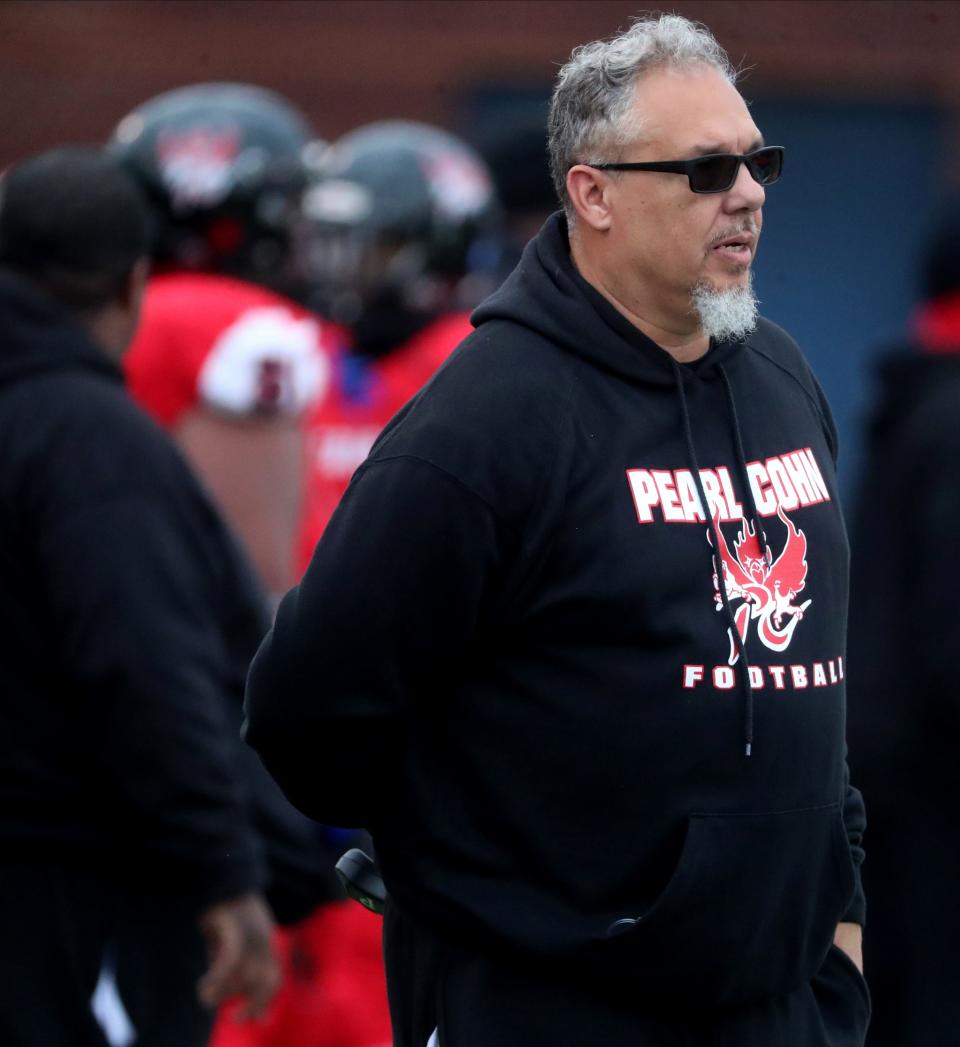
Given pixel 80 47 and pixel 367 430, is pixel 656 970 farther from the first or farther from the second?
pixel 80 47

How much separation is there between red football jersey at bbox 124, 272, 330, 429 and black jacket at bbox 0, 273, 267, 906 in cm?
94

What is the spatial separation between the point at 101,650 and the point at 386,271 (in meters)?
2.55

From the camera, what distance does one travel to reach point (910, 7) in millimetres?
12695

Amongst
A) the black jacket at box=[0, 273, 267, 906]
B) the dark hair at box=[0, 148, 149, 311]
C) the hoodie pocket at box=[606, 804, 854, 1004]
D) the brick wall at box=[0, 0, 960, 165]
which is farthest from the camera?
the brick wall at box=[0, 0, 960, 165]

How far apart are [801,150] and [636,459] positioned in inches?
443

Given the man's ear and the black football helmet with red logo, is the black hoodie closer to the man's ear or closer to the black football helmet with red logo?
the man's ear

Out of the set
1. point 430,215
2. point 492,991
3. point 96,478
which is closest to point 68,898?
point 96,478

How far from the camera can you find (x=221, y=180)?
17.1ft

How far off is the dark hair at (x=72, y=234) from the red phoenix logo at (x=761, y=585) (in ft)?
5.13

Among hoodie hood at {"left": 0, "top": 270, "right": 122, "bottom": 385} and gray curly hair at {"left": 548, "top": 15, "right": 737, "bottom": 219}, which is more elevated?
gray curly hair at {"left": 548, "top": 15, "right": 737, "bottom": 219}

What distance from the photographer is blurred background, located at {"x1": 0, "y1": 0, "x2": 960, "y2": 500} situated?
1223cm

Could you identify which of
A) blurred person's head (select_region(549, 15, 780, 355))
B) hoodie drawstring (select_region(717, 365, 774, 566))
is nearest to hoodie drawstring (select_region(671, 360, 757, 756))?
hoodie drawstring (select_region(717, 365, 774, 566))

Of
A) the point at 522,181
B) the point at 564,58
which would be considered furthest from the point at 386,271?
the point at 564,58

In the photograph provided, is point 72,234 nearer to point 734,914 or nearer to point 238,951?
point 238,951
